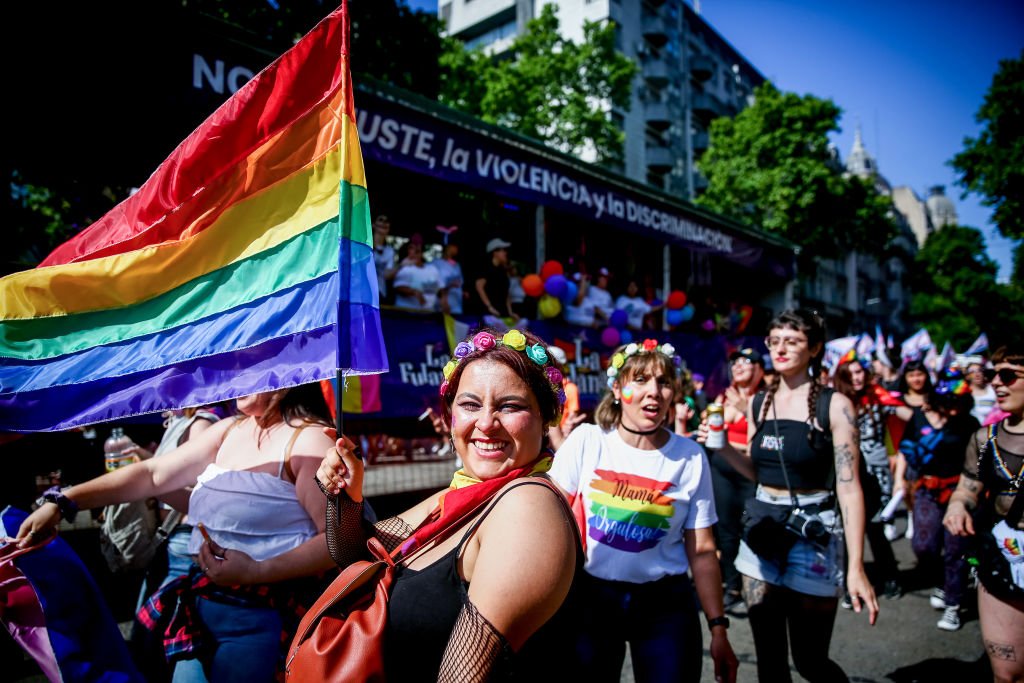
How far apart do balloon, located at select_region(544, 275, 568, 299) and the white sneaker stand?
5597mm

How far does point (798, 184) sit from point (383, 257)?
23466 millimetres

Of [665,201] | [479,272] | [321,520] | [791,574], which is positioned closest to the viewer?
[321,520]

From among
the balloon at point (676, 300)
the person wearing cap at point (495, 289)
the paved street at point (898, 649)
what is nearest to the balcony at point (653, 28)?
the balloon at point (676, 300)

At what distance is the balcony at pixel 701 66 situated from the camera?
128ft

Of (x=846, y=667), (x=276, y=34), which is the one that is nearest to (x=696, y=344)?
(x=846, y=667)

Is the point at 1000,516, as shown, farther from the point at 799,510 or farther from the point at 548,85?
the point at 548,85

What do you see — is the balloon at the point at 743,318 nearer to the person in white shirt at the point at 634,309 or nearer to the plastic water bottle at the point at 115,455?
the person in white shirt at the point at 634,309

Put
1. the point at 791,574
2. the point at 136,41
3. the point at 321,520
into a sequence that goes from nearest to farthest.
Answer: the point at 321,520, the point at 791,574, the point at 136,41

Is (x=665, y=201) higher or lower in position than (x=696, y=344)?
higher

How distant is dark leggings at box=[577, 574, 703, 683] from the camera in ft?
8.76

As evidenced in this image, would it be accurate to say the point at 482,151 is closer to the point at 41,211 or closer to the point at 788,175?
the point at 41,211

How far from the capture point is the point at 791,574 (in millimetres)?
3127

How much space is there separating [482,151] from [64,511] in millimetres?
6125

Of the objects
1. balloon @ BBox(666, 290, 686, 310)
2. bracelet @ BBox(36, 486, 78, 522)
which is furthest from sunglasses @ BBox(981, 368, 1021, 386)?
balloon @ BBox(666, 290, 686, 310)
